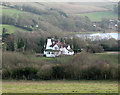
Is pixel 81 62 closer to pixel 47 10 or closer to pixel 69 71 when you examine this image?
pixel 69 71

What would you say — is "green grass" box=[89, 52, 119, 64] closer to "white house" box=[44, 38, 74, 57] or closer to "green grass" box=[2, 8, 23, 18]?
"white house" box=[44, 38, 74, 57]

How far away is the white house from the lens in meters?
20.8

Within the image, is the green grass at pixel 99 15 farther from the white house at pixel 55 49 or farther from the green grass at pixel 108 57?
the green grass at pixel 108 57

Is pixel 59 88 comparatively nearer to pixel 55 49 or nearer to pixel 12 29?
pixel 55 49

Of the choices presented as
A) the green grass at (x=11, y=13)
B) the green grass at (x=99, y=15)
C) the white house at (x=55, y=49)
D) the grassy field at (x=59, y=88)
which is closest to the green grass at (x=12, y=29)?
the green grass at (x=11, y=13)

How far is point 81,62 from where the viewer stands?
16562 millimetres

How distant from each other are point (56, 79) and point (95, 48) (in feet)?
21.7

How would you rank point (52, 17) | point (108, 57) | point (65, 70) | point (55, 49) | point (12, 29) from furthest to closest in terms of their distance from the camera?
point (52, 17), point (12, 29), point (55, 49), point (108, 57), point (65, 70)

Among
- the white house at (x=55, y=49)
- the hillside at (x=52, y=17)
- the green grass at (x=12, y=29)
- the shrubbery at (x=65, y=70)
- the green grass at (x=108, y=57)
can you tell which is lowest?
the shrubbery at (x=65, y=70)

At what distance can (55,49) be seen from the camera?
21672 millimetres

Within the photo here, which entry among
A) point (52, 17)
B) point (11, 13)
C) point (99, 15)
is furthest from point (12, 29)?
point (99, 15)

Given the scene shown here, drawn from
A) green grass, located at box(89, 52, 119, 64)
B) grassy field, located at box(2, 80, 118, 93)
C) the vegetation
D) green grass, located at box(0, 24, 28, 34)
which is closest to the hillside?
green grass, located at box(0, 24, 28, 34)

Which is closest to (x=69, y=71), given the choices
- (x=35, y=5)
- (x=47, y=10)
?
(x=47, y=10)

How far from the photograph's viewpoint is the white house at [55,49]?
2076 centimetres
